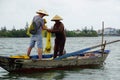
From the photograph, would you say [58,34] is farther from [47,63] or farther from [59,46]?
[47,63]

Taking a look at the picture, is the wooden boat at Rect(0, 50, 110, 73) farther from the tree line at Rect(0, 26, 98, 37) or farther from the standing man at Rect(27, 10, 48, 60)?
the tree line at Rect(0, 26, 98, 37)

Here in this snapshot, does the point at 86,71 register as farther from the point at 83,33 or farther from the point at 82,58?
the point at 83,33

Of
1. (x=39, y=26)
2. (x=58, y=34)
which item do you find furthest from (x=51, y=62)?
(x=39, y=26)

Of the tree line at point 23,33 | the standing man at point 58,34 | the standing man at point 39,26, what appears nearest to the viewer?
the standing man at point 39,26

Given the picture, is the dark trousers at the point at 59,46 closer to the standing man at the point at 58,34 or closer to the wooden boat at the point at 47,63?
the standing man at the point at 58,34

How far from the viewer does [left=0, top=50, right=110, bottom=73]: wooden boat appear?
15428 millimetres

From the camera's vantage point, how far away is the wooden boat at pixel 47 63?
15.4m

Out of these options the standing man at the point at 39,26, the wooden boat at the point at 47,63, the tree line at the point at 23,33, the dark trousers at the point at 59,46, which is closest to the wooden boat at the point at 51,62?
the wooden boat at the point at 47,63

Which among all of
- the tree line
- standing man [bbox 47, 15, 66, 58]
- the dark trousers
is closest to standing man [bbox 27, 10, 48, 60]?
standing man [bbox 47, 15, 66, 58]

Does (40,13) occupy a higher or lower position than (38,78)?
higher

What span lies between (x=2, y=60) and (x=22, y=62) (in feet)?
2.45

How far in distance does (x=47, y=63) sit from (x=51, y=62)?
0.20 metres

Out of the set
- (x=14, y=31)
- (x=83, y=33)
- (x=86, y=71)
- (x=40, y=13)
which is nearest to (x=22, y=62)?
(x=40, y=13)

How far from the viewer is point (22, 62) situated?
15531 millimetres
